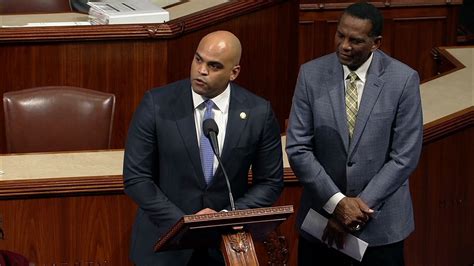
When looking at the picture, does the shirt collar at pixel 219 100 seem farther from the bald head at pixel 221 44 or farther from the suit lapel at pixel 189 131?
the bald head at pixel 221 44

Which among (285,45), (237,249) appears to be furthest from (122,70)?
(237,249)

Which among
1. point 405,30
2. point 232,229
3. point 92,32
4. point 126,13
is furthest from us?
point 405,30

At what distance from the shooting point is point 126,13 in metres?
6.70

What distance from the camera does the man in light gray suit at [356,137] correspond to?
4.68 m

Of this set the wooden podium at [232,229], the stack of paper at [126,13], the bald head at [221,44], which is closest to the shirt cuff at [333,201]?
the wooden podium at [232,229]

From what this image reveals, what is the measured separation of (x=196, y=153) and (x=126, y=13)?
2.35 metres

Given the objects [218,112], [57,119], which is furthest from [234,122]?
[57,119]

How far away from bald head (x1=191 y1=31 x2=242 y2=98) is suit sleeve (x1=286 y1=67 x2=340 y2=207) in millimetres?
392

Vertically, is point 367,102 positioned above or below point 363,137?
above

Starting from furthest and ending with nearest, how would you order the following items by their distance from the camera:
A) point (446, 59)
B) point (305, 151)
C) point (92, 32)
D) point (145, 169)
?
1. point (446, 59)
2. point (92, 32)
3. point (305, 151)
4. point (145, 169)

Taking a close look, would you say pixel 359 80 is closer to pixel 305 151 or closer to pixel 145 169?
pixel 305 151

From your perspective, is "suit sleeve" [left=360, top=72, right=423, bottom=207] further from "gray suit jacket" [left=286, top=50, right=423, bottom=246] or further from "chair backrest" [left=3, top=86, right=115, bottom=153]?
"chair backrest" [left=3, top=86, right=115, bottom=153]

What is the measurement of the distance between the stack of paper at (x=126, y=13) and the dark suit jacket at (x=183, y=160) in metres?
2.13

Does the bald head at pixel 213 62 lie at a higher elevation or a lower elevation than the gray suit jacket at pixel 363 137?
higher
